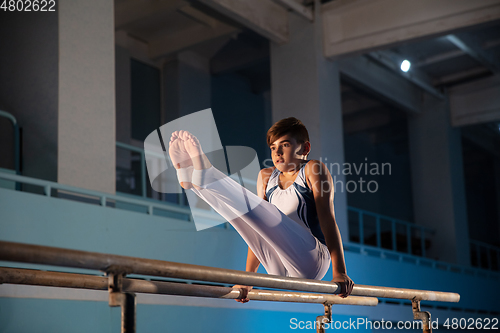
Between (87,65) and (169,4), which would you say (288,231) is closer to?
(87,65)

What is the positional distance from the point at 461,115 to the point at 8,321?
991 cm

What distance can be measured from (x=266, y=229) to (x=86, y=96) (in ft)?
9.99

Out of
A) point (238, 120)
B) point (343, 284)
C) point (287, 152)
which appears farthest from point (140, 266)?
point (238, 120)

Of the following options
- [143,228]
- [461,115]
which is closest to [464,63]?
[461,115]

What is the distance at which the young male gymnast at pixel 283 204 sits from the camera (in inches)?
89.1

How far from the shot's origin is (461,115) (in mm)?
11219

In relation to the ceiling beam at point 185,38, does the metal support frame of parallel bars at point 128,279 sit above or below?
below

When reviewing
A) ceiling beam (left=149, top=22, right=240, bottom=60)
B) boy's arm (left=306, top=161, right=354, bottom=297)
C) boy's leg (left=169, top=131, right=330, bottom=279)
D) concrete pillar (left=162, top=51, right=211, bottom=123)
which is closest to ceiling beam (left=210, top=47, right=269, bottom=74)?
concrete pillar (left=162, top=51, right=211, bottom=123)

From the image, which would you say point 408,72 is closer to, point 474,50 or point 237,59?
point 474,50

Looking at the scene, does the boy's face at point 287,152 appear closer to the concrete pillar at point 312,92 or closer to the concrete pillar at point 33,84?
the concrete pillar at point 33,84

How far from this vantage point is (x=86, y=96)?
4.90 m

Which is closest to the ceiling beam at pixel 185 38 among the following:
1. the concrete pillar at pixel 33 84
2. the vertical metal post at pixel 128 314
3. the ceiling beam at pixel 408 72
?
the ceiling beam at pixel 408 72

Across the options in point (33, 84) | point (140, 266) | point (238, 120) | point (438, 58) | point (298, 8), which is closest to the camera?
point (140, 266)

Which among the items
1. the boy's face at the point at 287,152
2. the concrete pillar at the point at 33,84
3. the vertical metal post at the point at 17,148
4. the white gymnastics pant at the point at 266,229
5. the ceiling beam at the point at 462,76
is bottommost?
the white gymnastics pant at the point at 266,229
